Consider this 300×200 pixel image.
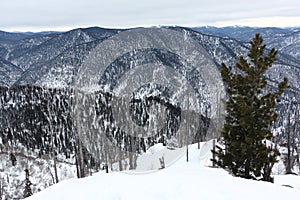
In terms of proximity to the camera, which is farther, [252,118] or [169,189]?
[252,118]

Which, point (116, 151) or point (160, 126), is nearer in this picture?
point (116, 151)

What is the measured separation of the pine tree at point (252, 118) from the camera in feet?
66.1

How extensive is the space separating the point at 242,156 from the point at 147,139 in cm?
12603

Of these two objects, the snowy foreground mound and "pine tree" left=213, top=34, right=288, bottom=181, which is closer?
the snowy foreground mound

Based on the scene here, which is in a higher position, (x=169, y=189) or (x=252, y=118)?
(x=252, y=118)

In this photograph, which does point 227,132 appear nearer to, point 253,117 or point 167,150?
point 253,117

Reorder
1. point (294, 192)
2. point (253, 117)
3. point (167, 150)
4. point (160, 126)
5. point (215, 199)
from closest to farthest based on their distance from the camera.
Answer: point (215, 199)
point (294, 192)
point (253, 117)
point (167, 150)
point (160, 126)

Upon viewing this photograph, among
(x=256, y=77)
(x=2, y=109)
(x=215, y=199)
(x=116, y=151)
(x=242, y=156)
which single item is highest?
(x=256, y=77)

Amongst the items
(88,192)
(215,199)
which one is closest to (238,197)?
(215,199)

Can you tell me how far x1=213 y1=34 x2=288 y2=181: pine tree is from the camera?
66.1ft

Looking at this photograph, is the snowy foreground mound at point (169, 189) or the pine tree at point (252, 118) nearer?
the snowy foreground mound at point (169, 189)

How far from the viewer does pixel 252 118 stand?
20297 mm

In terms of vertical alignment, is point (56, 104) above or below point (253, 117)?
below

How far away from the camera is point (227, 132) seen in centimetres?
2156
